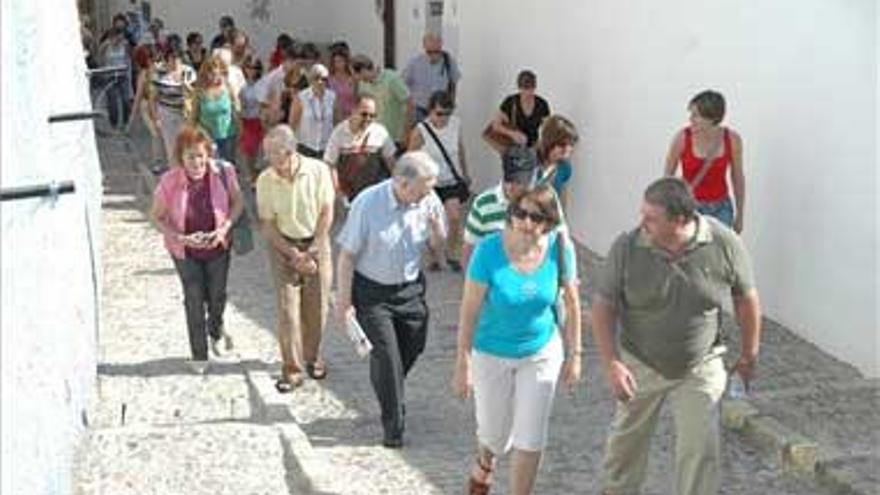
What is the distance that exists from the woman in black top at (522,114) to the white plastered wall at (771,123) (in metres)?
0.40

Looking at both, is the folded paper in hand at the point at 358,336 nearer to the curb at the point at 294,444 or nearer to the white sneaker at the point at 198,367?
the curb at the point at 294,444

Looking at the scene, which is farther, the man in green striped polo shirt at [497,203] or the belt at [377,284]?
the belt at [377,284]

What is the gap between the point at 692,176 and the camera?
28.5ft

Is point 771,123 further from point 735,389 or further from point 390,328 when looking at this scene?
point 390,328

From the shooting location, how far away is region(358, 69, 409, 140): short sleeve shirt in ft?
45.5

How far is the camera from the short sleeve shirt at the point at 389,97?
45.5 feet

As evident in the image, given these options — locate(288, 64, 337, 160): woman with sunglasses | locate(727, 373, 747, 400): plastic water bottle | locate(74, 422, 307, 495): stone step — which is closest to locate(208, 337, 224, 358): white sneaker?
locate(74, 422, 307, 495): stone step

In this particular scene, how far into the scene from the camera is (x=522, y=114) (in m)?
12.5

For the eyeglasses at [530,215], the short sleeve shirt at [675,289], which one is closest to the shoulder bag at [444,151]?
the eyeglasses at [530,215]

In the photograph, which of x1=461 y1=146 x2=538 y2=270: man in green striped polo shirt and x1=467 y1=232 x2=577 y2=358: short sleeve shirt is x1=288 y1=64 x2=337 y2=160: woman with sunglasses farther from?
x1=467 y1=232 x2=577 y2=358: short sleeve shirt

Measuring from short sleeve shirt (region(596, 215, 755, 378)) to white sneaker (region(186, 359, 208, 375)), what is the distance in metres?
→ 3.75

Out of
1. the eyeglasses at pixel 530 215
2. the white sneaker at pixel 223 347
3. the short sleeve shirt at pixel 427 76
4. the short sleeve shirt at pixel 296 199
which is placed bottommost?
the white sneaker at pixel 223 347

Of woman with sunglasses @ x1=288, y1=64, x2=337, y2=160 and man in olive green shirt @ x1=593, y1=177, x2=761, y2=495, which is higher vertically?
man in olive green shirt @ x1=593, y1=177, x2=761, y2=495

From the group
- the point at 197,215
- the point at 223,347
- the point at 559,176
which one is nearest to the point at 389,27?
the point at 559,176
